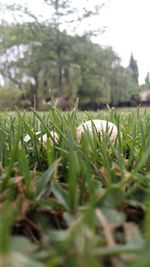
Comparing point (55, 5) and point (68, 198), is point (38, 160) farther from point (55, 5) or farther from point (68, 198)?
point (55, 5)

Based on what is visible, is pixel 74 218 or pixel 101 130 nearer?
pixel 74 218

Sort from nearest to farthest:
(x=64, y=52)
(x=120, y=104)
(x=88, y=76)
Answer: (x=64, y=52), (x=88, y=76), (x=120, y=104)

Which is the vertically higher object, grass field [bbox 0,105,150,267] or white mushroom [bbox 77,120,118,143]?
white mushroom [bbox 77,120,118,143]

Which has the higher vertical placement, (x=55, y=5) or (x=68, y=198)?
(x=55, y=5)

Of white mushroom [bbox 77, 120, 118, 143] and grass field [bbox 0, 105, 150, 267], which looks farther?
white mushroom [bbox 77, 120, 118, 143]

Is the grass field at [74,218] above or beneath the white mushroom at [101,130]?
beneath

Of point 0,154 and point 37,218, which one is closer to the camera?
point 37,218

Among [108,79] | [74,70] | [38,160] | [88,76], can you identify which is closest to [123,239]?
[38,160]

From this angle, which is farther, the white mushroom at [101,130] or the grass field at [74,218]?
the white mushroom at [101,130]

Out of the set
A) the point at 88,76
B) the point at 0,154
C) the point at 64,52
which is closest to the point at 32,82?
the point at 88,76

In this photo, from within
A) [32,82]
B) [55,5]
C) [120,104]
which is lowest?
[120,104]

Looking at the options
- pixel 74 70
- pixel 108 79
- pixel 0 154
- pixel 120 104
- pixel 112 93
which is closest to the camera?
pixel 0 154
